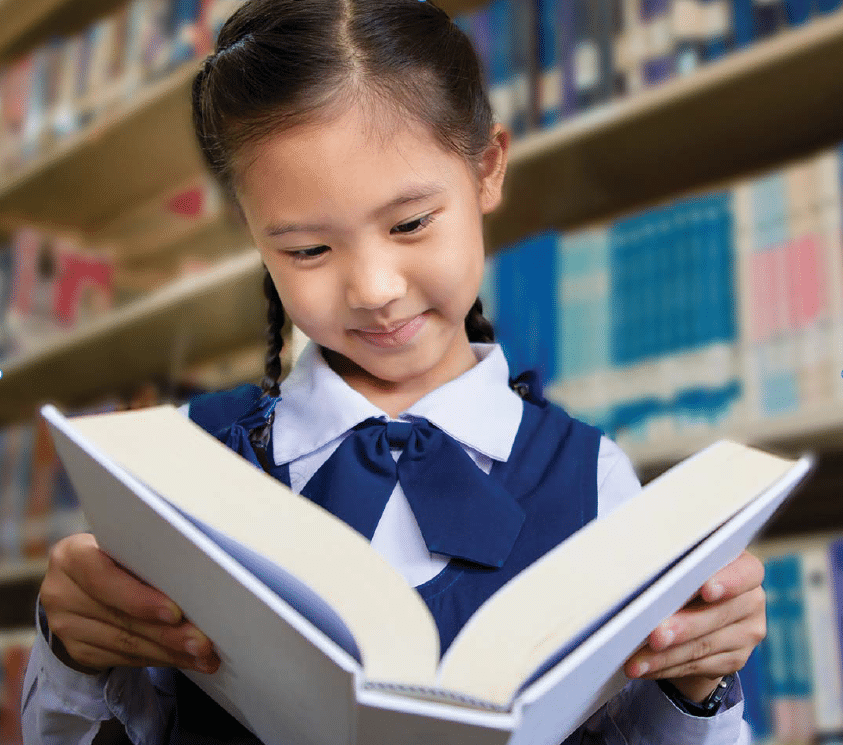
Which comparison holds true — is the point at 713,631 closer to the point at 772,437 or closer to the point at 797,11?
the point at 772,437

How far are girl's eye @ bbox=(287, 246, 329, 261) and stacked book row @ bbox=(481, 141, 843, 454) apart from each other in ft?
1.32

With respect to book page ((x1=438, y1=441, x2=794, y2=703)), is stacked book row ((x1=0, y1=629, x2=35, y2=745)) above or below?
below

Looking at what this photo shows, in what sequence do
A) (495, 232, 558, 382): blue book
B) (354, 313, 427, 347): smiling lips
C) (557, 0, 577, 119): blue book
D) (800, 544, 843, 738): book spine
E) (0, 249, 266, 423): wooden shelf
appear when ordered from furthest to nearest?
(0, 249, 266, 423): wooden shelf → (557, 0, 577, 119): blue book → (495, 232, 558, 382): blue book → (800, 544, 843, 738): book spine → (354, 313, 427, 347): smiling lips

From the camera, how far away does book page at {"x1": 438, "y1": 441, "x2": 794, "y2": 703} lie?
48 cm

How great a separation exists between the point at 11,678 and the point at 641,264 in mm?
1551

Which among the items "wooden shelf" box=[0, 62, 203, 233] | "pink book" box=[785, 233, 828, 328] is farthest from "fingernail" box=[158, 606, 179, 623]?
"wooden shelf" box=[0, 62, 203, 233]

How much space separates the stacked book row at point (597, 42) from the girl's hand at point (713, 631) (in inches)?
36.3

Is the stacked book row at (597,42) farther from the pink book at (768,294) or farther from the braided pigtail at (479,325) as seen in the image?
the braided pigtail at (479,325)

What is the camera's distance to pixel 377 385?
36.4 inches

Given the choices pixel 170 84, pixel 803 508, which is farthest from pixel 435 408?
pixel 170 84

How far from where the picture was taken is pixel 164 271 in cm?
267

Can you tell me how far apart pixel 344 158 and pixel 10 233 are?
2124 millimetres

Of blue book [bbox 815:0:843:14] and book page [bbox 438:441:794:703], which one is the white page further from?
blue book [bbox 815:0:843:14]

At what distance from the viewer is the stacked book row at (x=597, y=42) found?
135 cm
